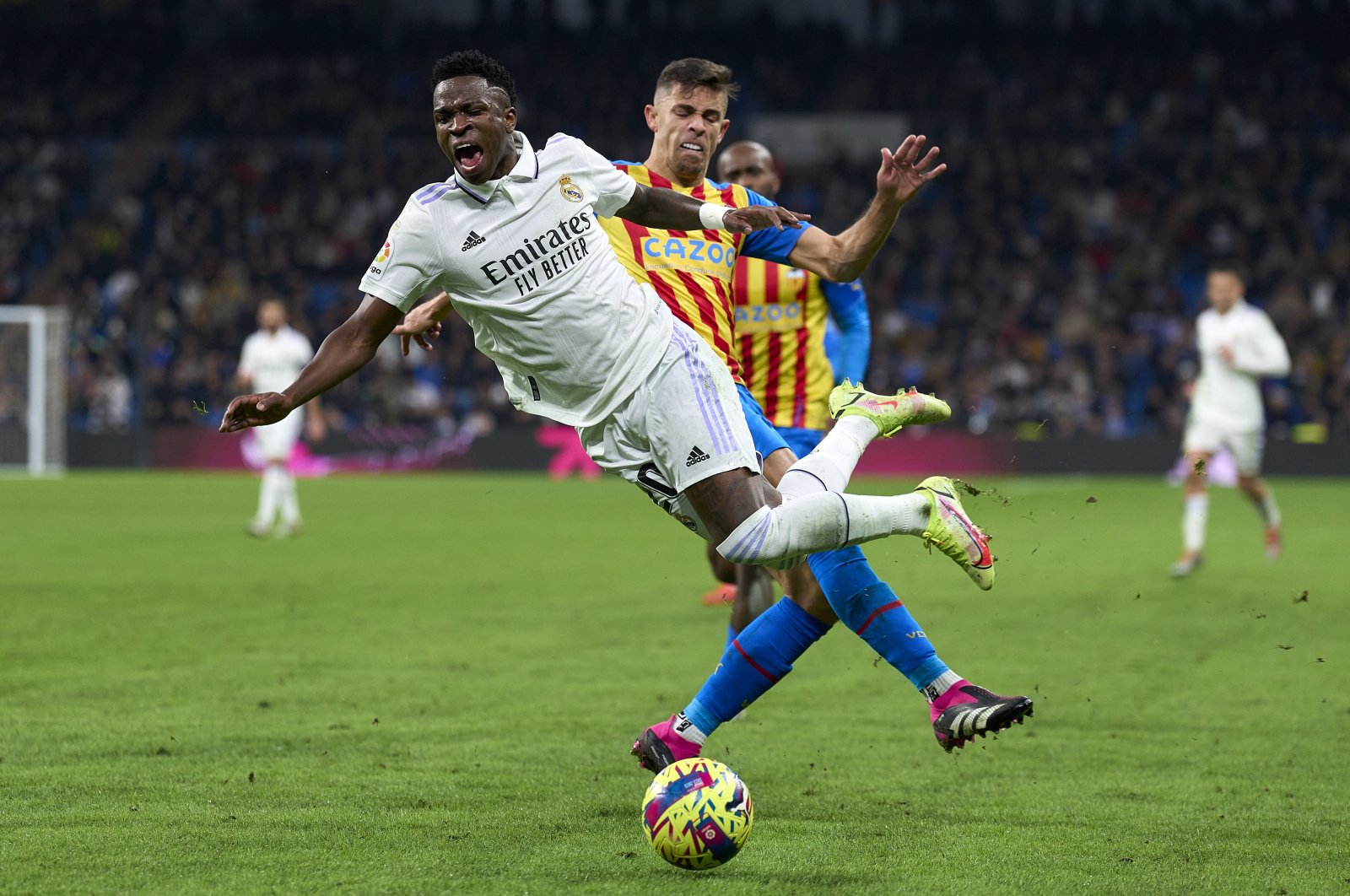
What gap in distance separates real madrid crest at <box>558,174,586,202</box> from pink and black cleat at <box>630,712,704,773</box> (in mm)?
1609

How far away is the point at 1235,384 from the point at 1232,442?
1.61 feet

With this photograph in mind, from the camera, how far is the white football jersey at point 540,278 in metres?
4.43

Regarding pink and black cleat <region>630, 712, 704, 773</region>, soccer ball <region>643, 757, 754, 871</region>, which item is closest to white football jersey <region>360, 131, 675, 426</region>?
pink and black cleat <region>630, 712, 704, 773</region>

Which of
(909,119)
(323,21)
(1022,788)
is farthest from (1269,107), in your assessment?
(1022,788)

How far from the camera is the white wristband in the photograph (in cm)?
481

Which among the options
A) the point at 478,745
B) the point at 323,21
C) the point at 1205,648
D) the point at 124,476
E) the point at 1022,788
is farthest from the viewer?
the point at 323,21

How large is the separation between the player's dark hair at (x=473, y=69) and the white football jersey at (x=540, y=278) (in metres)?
0.17

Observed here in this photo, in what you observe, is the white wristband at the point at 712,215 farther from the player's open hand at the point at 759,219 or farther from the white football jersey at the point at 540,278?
the white football jersey at the point at 540,278

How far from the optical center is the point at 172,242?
30469mm

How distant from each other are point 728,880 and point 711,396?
4.63 ft

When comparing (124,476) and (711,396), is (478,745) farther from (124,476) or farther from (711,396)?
(124,476)

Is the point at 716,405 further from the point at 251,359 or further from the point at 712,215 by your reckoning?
the point at 251,359

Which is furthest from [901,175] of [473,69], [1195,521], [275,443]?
[275,443]

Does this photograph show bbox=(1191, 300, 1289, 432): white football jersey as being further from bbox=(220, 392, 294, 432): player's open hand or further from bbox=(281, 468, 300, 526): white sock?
bbox=(220, 392, 294, 432): player's open hand
